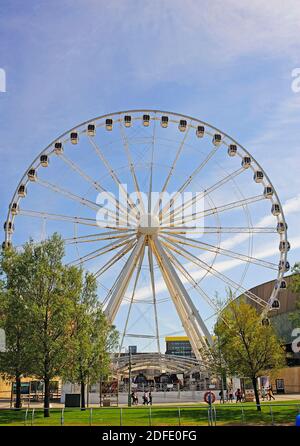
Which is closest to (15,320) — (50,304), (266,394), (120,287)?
(50,304)

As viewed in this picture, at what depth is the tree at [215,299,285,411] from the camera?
33062 mm

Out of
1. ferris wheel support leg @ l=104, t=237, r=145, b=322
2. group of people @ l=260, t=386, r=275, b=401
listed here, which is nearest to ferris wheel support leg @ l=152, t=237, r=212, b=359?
ferris wheel support leg @ l=104, t=237, r=145, b=322

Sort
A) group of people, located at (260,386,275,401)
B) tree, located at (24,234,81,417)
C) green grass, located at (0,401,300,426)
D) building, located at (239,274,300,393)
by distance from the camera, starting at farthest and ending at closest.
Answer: building, located at (239,274,300,393) → group of people, located at (260,386,275,401) → tree, located at (24,234,81,417) → green grass, located at (0,401,300,426)

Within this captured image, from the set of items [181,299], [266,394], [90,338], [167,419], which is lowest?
[167,419]

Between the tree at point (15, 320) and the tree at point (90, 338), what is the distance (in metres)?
2.75

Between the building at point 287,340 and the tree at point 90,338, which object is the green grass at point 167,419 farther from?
the building at point 287,340

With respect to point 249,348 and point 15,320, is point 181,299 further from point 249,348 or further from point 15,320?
point 15,320

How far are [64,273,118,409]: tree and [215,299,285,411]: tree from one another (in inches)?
340

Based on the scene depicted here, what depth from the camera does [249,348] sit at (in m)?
33.3

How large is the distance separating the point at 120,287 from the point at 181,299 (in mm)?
4684

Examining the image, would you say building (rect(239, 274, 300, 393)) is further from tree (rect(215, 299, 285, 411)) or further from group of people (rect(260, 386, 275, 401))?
tree (rect(215, 299, 285, 411))

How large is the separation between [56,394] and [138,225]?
877 inches
